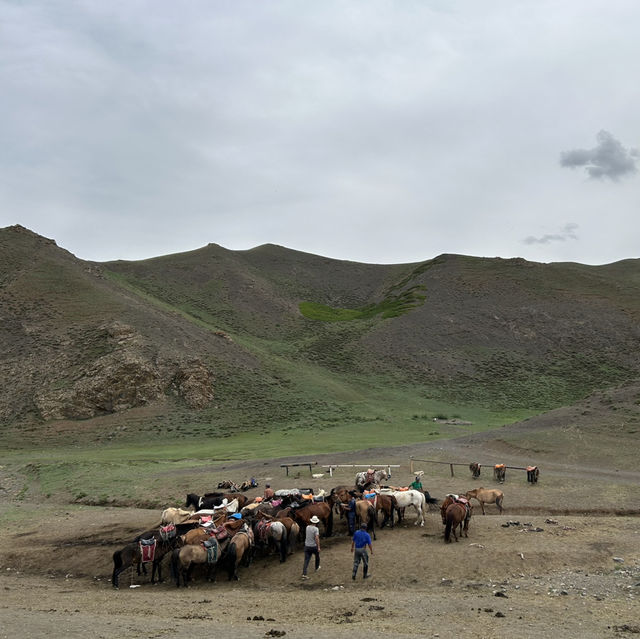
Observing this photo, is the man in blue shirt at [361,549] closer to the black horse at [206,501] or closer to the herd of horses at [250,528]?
the herd of horses at [250,528]

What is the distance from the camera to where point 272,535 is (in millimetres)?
15875

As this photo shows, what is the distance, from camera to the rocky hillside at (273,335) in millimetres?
59188

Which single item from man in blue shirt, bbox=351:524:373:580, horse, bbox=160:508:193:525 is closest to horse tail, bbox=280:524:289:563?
man in blue shirt, bbox=351:524:373:580

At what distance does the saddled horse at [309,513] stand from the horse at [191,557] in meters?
2.75

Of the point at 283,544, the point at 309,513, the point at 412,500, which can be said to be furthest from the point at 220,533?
the point at 412,500

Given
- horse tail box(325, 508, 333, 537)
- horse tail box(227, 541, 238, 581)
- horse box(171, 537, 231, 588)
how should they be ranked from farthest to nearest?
horse tail box(325, 508, 333, 537) < horse tail box(227, 541, 238, 581) < horse box(171, 537, 231, 588)

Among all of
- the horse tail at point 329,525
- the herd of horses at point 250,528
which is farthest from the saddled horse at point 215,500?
the horse tail at point 329,525

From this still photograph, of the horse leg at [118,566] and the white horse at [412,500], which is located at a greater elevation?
the white horse at [412,500]

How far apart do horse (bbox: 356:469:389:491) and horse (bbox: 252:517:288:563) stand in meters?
5.44

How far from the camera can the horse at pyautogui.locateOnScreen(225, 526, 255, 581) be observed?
15008 mm

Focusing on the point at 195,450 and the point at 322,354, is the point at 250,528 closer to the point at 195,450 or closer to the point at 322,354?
the point at 195,450

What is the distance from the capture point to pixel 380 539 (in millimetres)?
17156

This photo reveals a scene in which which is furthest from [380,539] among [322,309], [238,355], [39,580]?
[322,309]

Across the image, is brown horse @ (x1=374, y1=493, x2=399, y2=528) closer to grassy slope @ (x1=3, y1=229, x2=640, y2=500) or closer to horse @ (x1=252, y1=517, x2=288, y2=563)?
horse @ (x1=252, y1=517, x2=288, y2=563)
